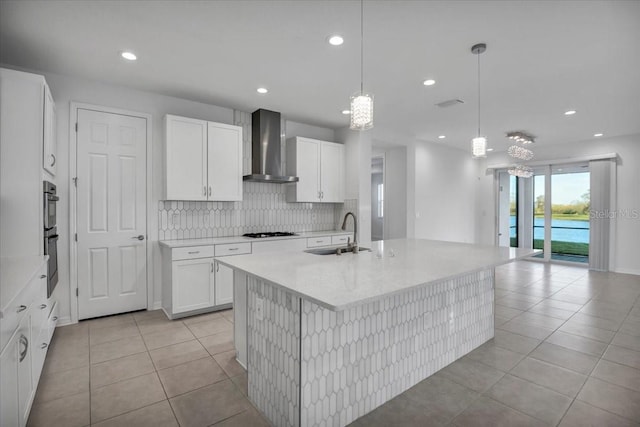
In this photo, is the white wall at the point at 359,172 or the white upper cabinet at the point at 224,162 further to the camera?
the white wall at the point at 359,172

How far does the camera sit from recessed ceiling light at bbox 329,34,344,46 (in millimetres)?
2599

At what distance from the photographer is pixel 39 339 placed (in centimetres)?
218

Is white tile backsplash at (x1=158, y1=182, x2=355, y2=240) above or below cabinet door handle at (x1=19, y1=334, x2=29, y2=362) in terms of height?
above

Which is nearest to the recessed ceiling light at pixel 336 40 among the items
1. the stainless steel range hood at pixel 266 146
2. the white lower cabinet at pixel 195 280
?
the stainless steel range hood at pixel 266 146

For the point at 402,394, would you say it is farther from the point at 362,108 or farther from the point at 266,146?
the point at 266,146

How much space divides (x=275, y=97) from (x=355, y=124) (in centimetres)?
215

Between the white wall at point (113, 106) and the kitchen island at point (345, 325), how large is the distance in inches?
79.1

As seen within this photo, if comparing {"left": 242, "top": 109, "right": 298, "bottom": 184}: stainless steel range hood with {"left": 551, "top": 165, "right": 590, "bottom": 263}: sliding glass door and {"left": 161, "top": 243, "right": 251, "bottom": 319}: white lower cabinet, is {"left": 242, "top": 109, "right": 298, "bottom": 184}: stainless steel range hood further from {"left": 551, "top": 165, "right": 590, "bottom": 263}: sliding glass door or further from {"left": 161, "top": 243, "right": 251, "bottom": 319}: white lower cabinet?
{"left": 551, "top": 165, "right": 590, "bottom": 263}: sliding glass door

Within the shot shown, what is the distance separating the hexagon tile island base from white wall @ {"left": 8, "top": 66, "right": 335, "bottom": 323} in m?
2.43

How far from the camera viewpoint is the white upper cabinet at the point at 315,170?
490cm

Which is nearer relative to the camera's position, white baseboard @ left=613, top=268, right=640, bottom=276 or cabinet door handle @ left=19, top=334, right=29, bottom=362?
cabinet door handle @ left=19, top=334, right=29, bottom=362

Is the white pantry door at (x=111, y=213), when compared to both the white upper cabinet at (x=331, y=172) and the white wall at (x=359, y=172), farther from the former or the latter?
the white wall at (x=359, y=172)

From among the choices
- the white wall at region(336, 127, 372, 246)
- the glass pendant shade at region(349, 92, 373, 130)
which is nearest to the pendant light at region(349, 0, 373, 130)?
the glass pendant shade at region(349, 92, 373, 130)

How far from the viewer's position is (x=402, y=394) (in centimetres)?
216
